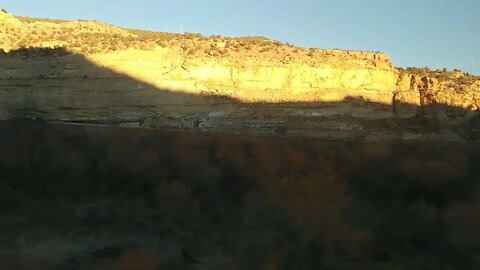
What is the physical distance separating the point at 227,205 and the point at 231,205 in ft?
0.30

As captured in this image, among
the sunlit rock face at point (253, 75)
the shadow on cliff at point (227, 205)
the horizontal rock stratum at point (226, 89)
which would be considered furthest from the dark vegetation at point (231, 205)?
the sunlit rock face at point (253, 75)

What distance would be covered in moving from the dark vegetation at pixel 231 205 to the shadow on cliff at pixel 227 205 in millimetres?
38

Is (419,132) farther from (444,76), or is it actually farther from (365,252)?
(365,252)

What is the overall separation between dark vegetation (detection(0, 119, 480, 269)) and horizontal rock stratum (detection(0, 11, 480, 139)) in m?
17.3

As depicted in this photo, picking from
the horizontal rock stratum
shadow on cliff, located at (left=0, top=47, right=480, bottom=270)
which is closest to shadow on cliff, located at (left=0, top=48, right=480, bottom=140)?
the horizontal rock stratum

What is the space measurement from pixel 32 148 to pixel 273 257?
37.9ft

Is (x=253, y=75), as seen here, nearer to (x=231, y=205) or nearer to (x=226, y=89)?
(x=226, y=89)

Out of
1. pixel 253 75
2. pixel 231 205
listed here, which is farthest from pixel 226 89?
pixel 231 205

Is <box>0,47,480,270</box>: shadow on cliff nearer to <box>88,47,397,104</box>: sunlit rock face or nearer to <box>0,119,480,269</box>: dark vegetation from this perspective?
<box>0,119,480,269</box>: dark vegetation

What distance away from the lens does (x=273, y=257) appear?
1059 centimetres

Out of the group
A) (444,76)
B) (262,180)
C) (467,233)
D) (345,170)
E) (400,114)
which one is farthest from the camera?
(444,76)

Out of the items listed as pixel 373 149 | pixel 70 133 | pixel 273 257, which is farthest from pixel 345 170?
pixel 70 133

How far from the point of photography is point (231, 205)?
15.1 m

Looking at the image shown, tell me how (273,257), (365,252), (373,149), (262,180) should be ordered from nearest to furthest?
(273,257) → (365,252) → (262,180) → (373,149)
